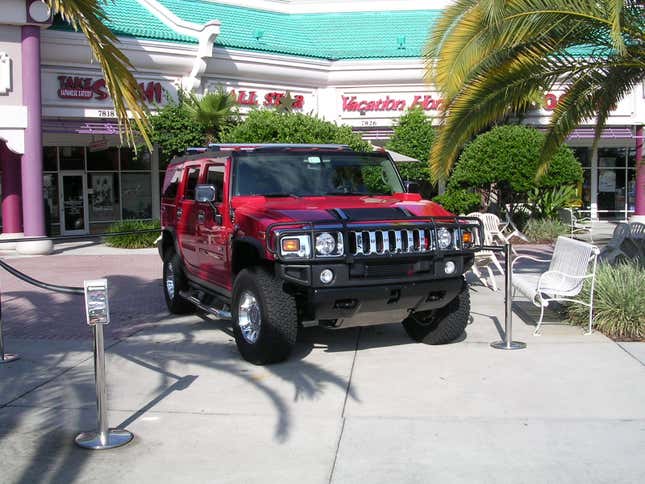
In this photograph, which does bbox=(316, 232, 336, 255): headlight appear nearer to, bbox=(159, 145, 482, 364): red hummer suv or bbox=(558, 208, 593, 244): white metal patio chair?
bbox=(159, 145, 482, 364): red hummer suv

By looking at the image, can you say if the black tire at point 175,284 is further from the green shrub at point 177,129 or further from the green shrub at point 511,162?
the green shrub at point 511,162

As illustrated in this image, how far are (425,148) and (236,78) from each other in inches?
250

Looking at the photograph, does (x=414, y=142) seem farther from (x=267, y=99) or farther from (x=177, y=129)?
(x=177, y=129)

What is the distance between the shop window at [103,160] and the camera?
81.6 ft

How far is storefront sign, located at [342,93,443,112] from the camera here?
81.8ft

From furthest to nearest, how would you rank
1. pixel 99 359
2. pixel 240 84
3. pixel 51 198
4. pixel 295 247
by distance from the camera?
pixel 51 198
pixel 240 84
pixel 295 247
pixel 99 359

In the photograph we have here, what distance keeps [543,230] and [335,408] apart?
1569 cm

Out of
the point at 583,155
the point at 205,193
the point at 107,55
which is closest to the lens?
the point at 107,55

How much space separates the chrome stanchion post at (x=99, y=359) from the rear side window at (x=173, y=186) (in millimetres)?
4711

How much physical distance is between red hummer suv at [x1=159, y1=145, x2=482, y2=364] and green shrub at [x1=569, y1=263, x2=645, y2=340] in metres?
1.69

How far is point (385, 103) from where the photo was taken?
25016mm

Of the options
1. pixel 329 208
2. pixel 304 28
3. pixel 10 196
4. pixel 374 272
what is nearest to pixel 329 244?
pixel 374 272

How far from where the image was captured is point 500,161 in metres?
19.2

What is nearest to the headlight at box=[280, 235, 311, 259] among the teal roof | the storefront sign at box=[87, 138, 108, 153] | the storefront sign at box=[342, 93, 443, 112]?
the teal roof
